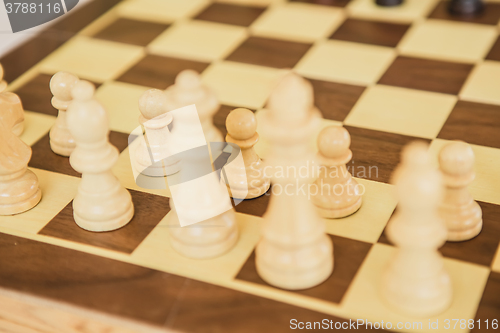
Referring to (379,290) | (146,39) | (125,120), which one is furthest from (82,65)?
(379,290)

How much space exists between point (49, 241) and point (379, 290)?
0.55 m

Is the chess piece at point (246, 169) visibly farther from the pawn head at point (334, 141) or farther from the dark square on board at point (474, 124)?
the dark square on board at point (474, 124)

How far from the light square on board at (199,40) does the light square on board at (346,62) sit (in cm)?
23

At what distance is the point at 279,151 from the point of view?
0.81m

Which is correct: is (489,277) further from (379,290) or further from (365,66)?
(365,66)

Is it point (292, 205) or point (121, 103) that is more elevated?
point (292, 205)

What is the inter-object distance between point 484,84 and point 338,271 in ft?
2.56

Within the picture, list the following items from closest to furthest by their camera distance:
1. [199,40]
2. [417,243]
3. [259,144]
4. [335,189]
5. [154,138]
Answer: [417,243] → [335,189] → [154,138] → [259,144] → [199,40]

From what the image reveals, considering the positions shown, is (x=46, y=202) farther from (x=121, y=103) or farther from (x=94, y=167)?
(x=121, y=103)

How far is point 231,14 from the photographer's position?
6.26 feet

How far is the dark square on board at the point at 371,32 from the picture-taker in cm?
171

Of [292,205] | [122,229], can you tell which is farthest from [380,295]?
[122,229]

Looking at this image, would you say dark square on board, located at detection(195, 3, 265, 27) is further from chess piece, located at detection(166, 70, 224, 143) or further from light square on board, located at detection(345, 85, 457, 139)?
chess piece, located at detection(166, 70, 224, 143)

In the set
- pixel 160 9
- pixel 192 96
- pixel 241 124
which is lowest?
pixel 160 9
